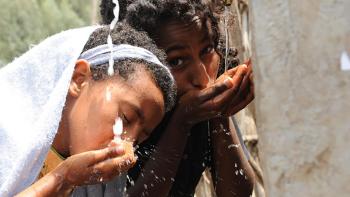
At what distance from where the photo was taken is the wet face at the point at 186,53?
1762mm

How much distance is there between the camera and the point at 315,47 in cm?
86

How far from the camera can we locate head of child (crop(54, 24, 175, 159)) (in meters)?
1.51

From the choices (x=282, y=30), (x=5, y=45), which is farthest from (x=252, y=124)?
(x=5, y=45)

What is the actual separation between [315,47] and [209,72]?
96 centimetres

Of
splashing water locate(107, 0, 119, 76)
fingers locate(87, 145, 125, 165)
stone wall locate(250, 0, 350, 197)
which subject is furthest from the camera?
splashing water locate(107, 0, 119, 76)

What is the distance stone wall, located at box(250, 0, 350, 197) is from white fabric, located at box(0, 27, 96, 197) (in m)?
0.76

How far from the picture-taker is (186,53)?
176 centimetres

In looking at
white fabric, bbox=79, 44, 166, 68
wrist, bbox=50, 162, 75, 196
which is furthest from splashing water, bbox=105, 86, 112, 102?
wrist, bbox=50, 162, 75, 196

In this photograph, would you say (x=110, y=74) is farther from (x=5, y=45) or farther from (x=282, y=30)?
(x=5, y=45)

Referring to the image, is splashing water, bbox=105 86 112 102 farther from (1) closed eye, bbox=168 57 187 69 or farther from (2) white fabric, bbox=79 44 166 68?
(1) closed eye, bbox=168 57 187 69

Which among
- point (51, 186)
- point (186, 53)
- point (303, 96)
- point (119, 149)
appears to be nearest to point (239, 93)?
point (186, 53)

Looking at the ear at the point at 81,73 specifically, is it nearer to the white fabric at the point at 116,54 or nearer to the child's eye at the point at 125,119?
the white fabric at the point at 116,54

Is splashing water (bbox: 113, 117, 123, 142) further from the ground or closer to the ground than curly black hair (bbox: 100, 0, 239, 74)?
closer to the ground

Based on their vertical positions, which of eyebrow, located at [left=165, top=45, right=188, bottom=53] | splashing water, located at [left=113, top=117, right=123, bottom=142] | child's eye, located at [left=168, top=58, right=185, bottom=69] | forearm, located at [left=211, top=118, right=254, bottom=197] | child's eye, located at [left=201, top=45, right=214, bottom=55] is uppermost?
eyebrow, located at [left=165, top=45, right=188, bottom=53]
